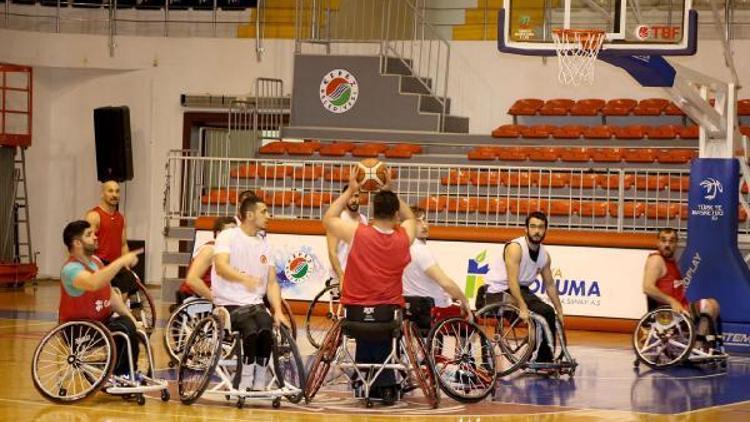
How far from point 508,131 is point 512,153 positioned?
0.97 meters

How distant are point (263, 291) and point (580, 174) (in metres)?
9.91

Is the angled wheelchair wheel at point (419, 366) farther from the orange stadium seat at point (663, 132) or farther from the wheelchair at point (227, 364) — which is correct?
the orange stadium seat at point (663, 132)

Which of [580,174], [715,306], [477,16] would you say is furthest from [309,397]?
[477,16]

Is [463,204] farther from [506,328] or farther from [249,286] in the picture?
[249,286]

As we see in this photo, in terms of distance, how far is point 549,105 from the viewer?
73.6 ft

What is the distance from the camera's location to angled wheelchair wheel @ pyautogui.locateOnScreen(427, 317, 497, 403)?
35.0 feet

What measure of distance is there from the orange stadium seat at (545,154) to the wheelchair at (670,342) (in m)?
7.42

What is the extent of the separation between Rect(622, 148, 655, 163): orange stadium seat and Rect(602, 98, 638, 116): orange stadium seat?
4.50 ft

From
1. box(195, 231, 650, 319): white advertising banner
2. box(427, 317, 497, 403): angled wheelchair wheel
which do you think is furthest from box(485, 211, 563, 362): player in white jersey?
box(195, 231, 650, 319): white advertising banner

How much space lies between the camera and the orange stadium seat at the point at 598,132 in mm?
21328

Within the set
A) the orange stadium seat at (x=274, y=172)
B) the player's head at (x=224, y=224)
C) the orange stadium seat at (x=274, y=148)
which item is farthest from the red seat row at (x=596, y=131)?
the player's head at (x=224, y=224)

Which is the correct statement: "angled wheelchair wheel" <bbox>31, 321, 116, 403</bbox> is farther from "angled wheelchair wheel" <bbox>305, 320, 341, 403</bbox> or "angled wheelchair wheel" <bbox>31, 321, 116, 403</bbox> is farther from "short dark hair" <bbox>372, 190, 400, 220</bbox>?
"short dark hair" <bbox>372, 190, 400, 220</bbox>

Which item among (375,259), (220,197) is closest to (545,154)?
(220,197)

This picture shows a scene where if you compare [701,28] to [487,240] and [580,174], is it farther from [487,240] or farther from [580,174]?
[487,240]
